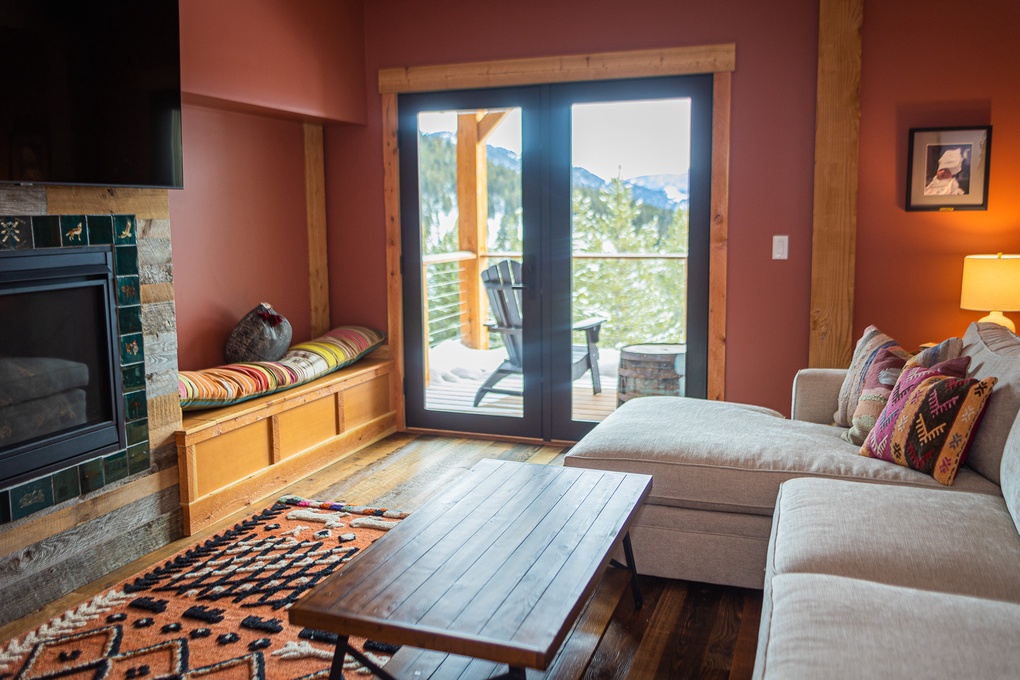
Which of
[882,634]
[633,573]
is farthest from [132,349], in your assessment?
[882,634]

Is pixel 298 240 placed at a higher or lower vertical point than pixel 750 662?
higher

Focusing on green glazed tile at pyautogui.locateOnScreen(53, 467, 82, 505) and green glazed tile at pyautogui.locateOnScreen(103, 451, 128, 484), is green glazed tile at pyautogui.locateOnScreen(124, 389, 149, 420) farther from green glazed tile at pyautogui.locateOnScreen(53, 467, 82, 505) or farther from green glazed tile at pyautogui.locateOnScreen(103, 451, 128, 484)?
green glazed tile at pyautogui.locateOnScreen(53, 467, 82, 505)

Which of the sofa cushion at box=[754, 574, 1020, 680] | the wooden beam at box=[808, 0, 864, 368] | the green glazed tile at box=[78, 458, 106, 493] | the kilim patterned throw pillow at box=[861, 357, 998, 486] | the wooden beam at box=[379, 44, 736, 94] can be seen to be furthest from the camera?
the wooden beam at box=[379, 44, 736, 94]

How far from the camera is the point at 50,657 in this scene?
105 inches

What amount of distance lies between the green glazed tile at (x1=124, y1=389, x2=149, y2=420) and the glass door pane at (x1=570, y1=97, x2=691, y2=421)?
240cm

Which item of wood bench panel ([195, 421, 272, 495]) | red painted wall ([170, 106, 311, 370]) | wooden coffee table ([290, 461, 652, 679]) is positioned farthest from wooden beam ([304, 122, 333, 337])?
wooden coffee table ([290, 461, 652, 679])

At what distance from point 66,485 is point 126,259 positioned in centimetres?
88

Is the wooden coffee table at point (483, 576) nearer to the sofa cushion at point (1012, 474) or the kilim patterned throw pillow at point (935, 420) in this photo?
the kilim patterned throw pillow at point (935, 420)

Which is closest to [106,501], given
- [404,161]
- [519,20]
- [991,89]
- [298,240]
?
[298,240]

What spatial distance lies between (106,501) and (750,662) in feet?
7.88

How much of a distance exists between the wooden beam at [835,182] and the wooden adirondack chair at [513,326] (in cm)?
120

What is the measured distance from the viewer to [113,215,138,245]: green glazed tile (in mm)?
3332

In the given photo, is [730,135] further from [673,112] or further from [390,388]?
[390,388]

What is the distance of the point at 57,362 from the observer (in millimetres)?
3176
